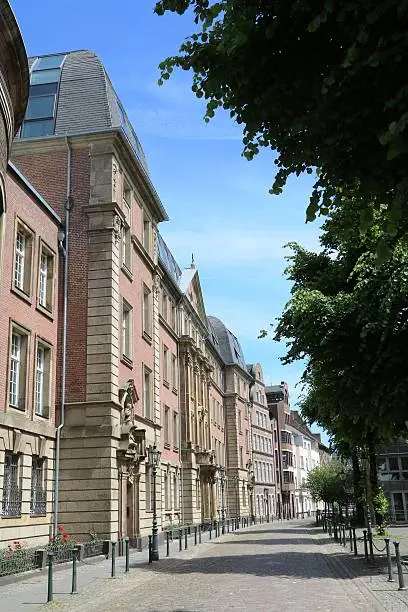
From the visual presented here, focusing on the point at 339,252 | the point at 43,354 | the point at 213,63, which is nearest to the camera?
the point at 213,63

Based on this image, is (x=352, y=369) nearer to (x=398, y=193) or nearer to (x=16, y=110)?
(x=16, y=110)

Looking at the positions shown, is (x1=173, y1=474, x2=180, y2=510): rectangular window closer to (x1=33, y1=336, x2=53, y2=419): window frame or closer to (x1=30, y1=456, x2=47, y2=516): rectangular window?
(x1=33, y1=336, x2=53, y2=419): window frame

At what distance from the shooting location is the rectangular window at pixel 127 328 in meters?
27.9

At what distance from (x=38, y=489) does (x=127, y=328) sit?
27.4ft

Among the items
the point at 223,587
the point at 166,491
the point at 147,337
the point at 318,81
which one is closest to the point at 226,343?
the point at 166,491

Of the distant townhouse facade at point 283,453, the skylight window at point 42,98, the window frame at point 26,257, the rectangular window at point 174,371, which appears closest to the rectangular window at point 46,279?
the window frame at point 26,257

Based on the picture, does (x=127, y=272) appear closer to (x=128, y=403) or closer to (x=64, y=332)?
(x=64, y=332)

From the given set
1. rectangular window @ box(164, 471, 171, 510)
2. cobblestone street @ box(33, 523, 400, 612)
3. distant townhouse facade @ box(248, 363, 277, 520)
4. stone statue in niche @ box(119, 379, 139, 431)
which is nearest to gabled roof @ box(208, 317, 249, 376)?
distant townhouse facade @ box(248, 363, 277, 520)

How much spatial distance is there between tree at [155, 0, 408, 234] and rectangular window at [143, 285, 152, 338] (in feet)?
81.9

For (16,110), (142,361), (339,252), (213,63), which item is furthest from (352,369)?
(142,361)

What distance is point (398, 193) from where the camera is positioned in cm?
594

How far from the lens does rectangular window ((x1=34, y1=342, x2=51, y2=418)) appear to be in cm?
2309

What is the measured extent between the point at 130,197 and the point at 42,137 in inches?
185

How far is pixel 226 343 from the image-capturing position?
72562 mm
